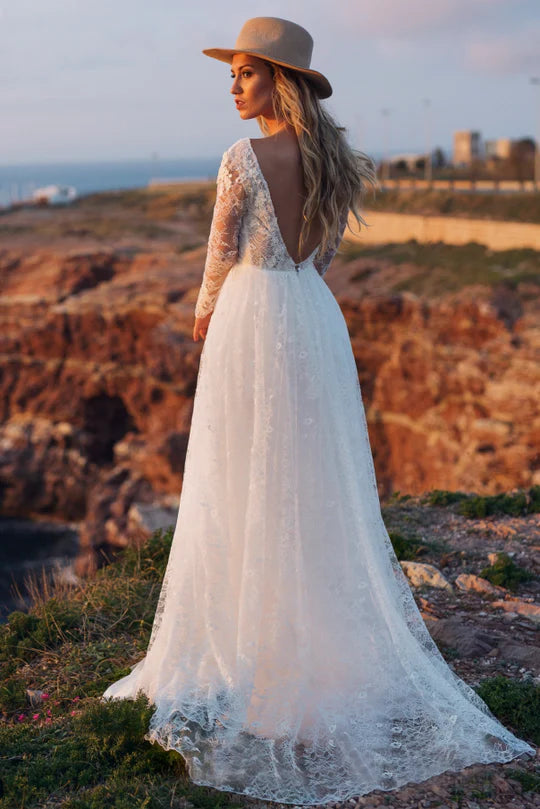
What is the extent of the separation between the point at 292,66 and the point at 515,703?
2.74m

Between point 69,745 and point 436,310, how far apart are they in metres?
24.5

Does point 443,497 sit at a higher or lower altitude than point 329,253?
lower

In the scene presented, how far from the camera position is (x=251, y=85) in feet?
10.8

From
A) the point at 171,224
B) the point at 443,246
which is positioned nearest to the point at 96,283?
the point at 171,224

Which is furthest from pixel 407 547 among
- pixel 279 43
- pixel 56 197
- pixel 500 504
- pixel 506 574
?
pixel 56 197

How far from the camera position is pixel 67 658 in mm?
4551

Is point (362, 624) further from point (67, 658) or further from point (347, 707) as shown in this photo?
point (67, 658)

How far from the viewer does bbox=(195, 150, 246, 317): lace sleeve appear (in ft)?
10.6

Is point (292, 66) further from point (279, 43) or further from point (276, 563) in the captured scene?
point (276, 563)

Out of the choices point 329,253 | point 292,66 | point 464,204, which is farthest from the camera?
point 464,204

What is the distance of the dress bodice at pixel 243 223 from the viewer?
10.6 ft

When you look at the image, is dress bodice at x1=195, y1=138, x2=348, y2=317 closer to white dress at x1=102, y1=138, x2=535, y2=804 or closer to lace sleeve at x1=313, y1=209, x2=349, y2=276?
white dress at x1=102, y1=138, x2=535, y2=804

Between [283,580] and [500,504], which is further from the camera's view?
[500,504]

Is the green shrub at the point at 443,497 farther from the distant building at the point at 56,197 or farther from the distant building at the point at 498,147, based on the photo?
the distant building at the point at 498,147
